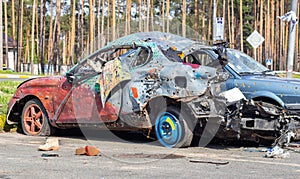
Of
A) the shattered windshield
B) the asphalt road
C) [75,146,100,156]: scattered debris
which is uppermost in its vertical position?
the shattered windshield

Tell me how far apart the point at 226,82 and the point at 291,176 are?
307cm

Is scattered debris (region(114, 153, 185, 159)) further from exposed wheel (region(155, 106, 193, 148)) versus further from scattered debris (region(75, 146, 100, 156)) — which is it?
exposed wheel (region(155, 106, 193, 148))

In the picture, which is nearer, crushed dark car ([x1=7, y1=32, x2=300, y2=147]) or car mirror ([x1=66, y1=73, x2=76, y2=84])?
crushed dark car ([x1=7, y1=32, x2=300, y2=147])

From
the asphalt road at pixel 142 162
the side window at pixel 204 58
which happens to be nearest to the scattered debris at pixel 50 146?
the asphalt road at pixel 142 162

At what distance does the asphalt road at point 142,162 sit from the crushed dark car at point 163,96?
344 mm

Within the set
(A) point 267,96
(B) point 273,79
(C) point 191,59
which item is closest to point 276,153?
(A) point 267,96

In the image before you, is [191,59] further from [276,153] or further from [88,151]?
[88,151]

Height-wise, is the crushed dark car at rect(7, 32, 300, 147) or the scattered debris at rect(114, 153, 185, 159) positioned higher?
the crushed dark car at rect(7, 32, 300, 147)

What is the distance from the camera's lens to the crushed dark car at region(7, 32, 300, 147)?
8.29 metres

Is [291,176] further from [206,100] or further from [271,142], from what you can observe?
[271,142]

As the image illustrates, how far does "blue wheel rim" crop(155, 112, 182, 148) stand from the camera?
27.8ft

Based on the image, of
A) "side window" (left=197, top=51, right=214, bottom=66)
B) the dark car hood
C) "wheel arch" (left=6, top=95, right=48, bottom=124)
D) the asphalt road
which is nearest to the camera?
the asphalt road

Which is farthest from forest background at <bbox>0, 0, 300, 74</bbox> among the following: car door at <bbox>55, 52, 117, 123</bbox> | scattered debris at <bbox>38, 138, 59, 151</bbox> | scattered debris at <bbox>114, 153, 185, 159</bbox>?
scattered debris at <bbox>114, 153, 185, 159</bbox>

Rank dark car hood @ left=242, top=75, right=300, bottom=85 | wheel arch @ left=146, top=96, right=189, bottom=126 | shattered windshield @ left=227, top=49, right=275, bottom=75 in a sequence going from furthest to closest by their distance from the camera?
1. shattered windshield @ left=227, top=49, right=275, bottom=75
2. dark car hood @ left=242, top=75, right=300, bottom=85
3. wheel arch @ left=146, top=96, right=189, bottom=126
